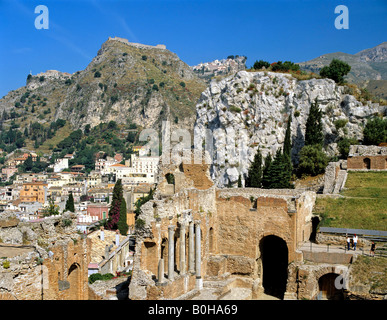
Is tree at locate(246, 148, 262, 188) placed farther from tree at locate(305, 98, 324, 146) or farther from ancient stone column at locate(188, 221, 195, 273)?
ancient stone column at locate(188, 221, 195, 273)

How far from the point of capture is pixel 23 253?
52.4 feet

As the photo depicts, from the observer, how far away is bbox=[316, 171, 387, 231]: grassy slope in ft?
92.4

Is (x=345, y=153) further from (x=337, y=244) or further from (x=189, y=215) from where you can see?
(x=189, y=215)

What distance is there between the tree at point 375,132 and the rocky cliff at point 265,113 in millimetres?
6340

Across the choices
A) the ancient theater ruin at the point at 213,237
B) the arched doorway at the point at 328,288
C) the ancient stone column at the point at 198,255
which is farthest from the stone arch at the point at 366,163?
the ancient stone column at the point at 198,255

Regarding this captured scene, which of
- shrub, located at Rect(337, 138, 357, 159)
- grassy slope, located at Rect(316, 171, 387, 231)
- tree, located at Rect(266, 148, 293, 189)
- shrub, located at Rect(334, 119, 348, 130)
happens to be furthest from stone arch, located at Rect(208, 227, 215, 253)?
shrub, located at Rect(334, 119, 348, 130)

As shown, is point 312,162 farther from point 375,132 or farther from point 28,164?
point 28,164

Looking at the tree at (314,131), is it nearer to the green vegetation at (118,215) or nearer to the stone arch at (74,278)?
the green vegetation at (118,215)

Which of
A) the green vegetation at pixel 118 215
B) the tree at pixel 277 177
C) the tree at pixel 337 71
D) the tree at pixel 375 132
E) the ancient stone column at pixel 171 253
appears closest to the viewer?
the ancient stone column at pixel 171 253

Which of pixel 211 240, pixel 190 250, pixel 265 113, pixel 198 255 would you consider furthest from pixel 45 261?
pixel 265 113

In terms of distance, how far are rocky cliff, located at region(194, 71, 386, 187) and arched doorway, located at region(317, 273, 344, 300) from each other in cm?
3728

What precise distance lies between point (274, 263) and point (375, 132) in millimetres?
28022

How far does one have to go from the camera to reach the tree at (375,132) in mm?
50406
